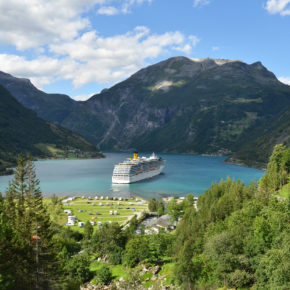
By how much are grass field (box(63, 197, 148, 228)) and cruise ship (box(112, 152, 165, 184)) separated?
138 feet

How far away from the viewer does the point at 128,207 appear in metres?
99.6

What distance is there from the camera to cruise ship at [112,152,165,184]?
510ft

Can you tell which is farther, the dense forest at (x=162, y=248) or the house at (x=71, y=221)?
the house at (x=71, y=221)

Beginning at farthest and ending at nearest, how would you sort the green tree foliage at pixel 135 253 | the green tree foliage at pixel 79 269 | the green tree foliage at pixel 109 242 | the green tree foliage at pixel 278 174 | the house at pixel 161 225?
1. the green tree foliage at pixel 278 174
2. the house at pixel 161 225
3. the green tree foliage at pixel 109 242
4. the green tree foliage at pixel 135 253
5. the green tree foliage at pixel 79 269

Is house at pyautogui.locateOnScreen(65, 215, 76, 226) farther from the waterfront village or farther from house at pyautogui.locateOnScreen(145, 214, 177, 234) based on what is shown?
house at pyautogui.locateOnScreen(145, 214, 177, 234)

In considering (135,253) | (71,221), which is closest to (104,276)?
(135,253)

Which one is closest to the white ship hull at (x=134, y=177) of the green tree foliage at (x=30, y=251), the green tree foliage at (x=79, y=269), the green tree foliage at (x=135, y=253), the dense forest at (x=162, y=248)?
the dense forest at (x=162, y=248)

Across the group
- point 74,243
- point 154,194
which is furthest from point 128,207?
point 74,243

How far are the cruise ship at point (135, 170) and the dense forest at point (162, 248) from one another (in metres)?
84.6

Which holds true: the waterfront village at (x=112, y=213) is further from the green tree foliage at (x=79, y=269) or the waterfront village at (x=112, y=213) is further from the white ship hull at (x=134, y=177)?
the white ship hull at (x=134, y=177)

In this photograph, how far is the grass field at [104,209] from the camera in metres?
85.9

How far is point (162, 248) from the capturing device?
188 feet

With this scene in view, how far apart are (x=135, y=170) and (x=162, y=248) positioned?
107770mm

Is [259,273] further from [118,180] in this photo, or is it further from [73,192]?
[118,180]
